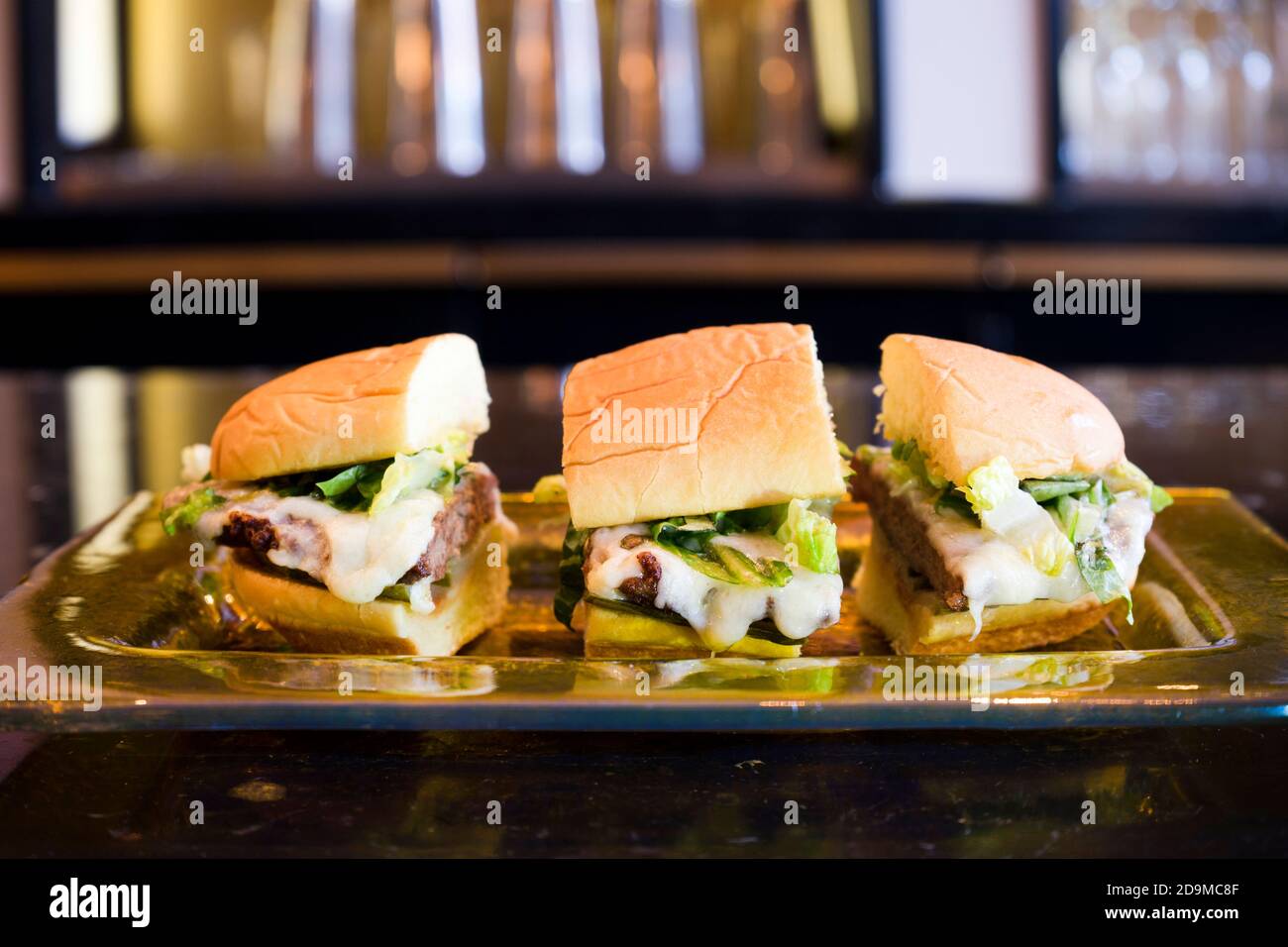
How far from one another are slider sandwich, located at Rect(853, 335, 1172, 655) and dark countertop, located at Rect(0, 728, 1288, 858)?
290 millimetres

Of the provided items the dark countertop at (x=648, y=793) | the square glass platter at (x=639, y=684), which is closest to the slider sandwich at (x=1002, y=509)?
the square glass platter at (x=639, y=684)

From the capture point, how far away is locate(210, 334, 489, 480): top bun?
1953mm

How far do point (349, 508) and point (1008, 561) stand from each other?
37.3 inches

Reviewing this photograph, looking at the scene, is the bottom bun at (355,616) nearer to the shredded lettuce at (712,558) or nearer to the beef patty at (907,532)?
the shredded lettuce at (712,558)

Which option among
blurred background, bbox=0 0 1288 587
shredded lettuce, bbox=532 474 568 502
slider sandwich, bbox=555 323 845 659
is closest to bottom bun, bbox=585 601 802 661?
slider sandwich, bbox=555 323 845 659

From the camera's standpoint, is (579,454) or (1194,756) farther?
(579,454)

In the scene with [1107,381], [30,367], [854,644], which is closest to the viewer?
[854,644]

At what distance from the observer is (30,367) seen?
5.15 metres

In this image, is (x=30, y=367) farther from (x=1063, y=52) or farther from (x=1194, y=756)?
(x=1194, y=756)

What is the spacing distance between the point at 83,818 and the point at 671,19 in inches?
186

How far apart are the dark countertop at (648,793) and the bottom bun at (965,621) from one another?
12.2 inches

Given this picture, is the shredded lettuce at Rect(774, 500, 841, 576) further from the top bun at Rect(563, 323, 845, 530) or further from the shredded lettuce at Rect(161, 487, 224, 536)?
the shredded lettuce at Rect(161, 487, 224, 536)

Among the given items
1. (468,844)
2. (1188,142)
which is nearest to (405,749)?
(468,844)
